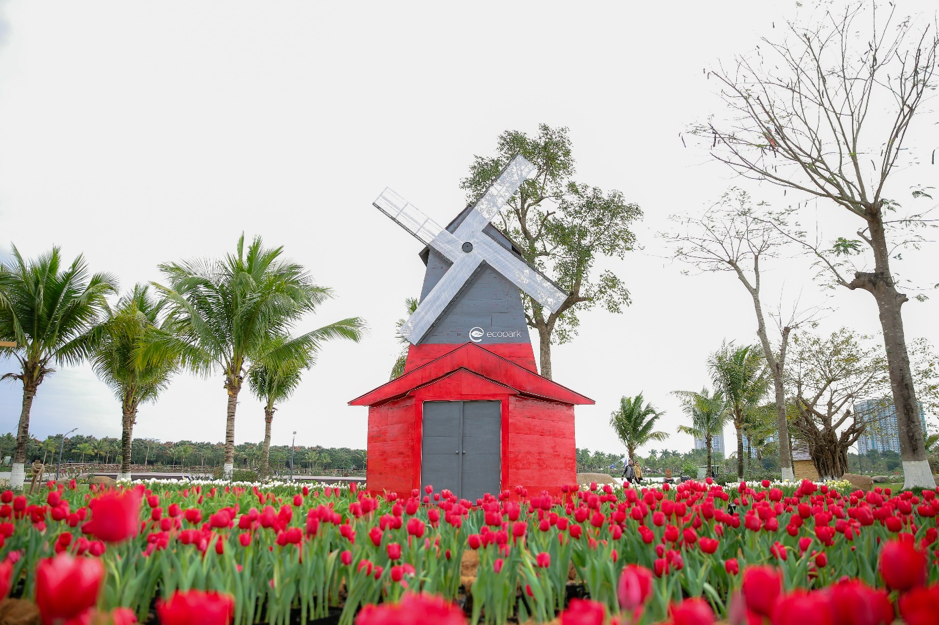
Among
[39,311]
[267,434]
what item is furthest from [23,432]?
[267,434]

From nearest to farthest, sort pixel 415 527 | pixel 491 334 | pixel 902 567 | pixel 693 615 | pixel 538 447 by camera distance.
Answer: pixel 693 615
pixel 902 567
pixel 415 527
pixel 538 447
pixel 491 334

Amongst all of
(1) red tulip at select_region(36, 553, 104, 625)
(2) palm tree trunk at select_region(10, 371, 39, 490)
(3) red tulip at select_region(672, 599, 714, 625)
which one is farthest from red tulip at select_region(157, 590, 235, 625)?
(2) palm tree trunk at select_region(10, 371, 39, 490)

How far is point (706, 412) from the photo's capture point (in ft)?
139

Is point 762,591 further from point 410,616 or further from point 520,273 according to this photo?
point 520,273

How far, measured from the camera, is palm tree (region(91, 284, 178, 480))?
23672 millimetres

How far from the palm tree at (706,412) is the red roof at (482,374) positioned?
3015 cm

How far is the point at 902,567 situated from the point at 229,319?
2127 centimetres

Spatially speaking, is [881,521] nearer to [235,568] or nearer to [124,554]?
[235,568]

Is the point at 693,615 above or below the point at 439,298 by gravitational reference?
below

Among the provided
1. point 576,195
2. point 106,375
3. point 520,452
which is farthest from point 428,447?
point 106,375

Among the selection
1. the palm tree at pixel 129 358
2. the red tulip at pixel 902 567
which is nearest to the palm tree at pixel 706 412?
the palm tree at pixel 129 358

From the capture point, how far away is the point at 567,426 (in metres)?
14.4

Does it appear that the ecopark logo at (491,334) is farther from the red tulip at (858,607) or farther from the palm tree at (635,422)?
the palm tree at (635,422)

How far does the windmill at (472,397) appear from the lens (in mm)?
12594
